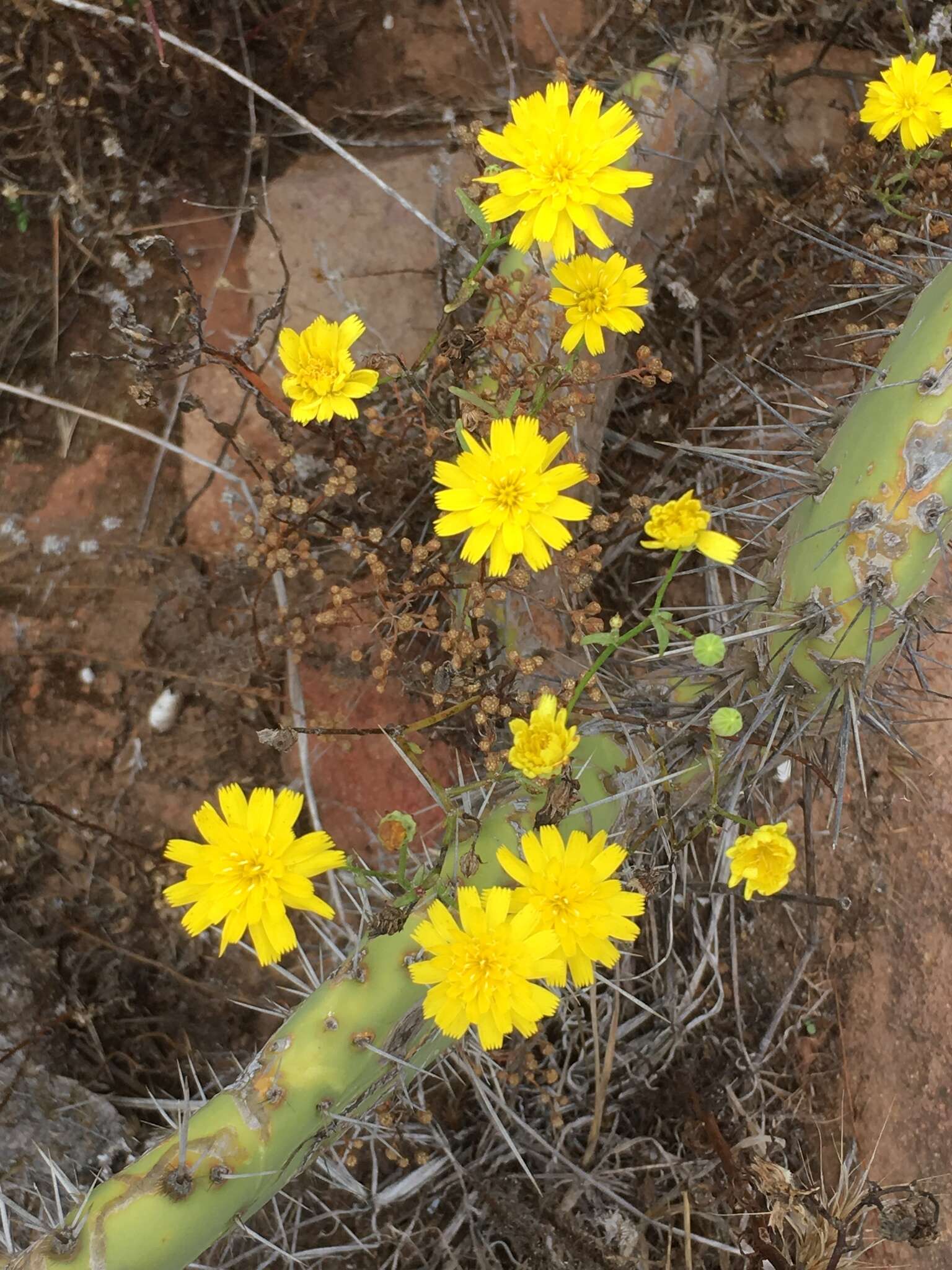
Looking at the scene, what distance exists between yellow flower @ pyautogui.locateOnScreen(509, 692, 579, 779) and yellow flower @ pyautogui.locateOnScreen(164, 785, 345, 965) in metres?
0.30

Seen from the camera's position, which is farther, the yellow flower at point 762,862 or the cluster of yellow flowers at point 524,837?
the yellow flower at point 762,862

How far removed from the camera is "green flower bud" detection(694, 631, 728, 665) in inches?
49.8

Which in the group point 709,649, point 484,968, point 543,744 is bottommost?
point 484,968

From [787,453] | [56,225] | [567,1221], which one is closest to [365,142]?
[56,225]

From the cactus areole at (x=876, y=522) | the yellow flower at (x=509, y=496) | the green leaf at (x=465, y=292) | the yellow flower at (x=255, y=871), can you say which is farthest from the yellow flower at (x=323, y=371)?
the cactus areole at (x=876, y=522)

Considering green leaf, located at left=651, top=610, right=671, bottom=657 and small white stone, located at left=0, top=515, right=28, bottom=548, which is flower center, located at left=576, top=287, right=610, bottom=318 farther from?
small white stone, located at left=0, top=515, right=28, bottom=548

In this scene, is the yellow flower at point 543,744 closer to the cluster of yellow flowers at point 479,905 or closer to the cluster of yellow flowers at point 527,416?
the cluster of yellow flowers at point 479,905

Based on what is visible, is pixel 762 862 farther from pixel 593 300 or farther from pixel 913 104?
pixel 913 104

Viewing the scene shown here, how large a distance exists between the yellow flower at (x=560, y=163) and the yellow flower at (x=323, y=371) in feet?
1.13

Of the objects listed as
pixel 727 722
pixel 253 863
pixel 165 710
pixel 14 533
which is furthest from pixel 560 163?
pixel 14 533

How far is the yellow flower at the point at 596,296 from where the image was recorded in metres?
1.56

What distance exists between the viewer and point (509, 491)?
139 cm

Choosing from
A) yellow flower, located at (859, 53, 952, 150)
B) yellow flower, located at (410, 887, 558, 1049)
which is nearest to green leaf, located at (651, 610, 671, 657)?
yellow flower, located at (410, 887, 558, 1049)

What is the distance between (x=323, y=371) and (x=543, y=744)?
0.76 m
